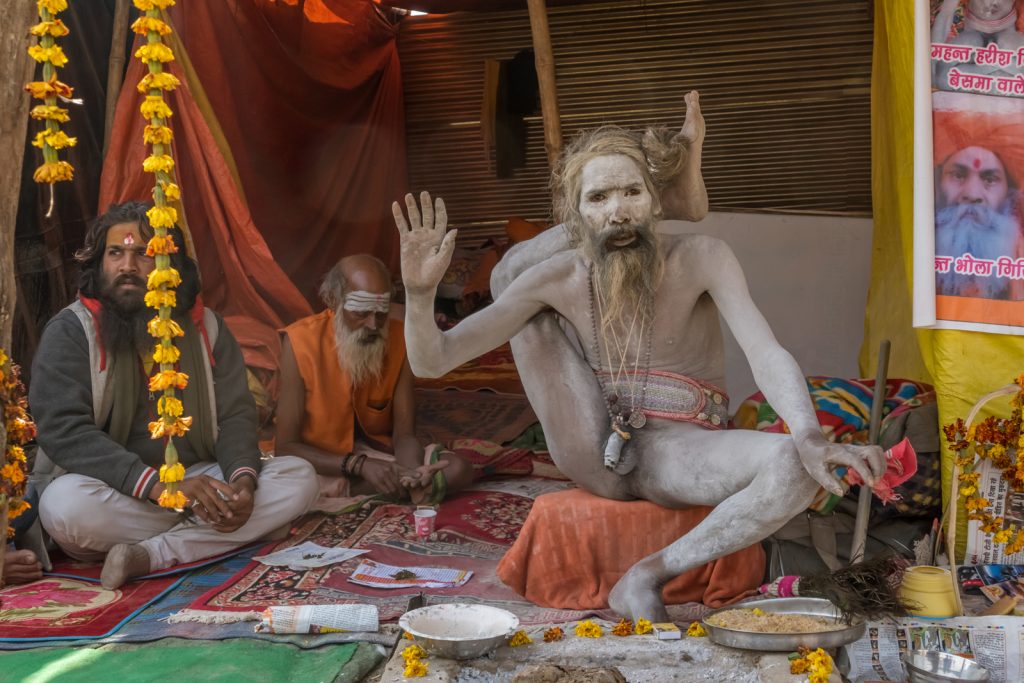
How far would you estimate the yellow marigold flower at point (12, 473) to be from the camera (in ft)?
11.3

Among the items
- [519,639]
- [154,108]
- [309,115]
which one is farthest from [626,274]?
[309,115]

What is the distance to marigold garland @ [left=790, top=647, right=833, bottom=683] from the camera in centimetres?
316

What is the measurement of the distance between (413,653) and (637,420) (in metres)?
1.35

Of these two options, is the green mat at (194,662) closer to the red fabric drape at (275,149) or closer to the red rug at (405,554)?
the red rug at (405,554)

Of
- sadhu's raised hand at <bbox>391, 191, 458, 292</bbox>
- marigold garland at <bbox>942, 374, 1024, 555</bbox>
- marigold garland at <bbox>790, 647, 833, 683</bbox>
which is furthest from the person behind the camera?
marigold garland at <bbox>942, 374, 1024, 555</bbox>

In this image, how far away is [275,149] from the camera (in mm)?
7098

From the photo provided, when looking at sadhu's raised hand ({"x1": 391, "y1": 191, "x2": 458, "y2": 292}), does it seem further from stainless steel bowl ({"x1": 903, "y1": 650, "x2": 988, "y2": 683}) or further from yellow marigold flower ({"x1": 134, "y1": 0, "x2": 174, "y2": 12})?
stainless steel bowl ({"x1": 903, "y1": 650, "x2": 988, "y2": 683})

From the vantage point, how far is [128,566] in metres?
4.56

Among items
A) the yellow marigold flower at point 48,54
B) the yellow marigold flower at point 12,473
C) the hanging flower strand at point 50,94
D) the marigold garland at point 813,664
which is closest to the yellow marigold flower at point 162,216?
the hanging flower strand at point 50,94

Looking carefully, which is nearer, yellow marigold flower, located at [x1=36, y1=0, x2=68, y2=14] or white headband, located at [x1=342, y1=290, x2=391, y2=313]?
yellow marigold flower, located at [x1=36, y1=0, x2=68, y2=14]

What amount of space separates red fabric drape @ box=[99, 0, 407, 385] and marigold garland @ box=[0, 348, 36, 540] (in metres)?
2.18

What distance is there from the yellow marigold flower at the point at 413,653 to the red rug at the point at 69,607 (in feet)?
4.17

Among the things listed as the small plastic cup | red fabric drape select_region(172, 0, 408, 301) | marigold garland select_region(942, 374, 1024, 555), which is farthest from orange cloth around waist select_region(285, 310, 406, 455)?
marigold garland select_region(942, 374, 1024, 555)

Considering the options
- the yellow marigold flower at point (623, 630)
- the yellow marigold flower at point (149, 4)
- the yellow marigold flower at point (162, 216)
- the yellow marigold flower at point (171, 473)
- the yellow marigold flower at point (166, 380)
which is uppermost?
the yellow marigold flower at point (149, 4)
